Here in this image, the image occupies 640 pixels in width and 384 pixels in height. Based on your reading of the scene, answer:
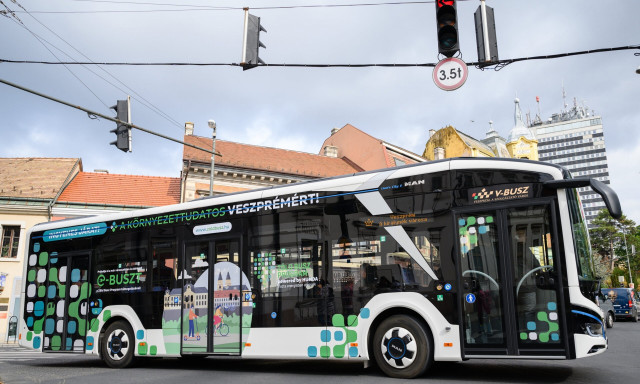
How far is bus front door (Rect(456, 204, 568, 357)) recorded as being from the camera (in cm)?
738

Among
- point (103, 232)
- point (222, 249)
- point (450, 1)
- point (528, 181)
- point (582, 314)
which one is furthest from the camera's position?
point (103, 232)

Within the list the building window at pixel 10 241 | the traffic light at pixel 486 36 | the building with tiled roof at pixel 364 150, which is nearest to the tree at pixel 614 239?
the building with tiled roof at pixel 364 150

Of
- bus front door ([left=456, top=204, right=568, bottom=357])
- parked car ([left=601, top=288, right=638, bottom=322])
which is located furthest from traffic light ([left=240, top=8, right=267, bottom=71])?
parked car ([left=601, top=288, right=638, bottom=322])

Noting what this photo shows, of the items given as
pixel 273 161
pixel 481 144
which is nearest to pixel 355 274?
pixel 273 161

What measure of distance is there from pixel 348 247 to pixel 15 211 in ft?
89.2

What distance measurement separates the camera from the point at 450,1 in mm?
8398

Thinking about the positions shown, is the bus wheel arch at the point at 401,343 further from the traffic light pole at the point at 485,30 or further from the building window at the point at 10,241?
the building window at the point at 10,241

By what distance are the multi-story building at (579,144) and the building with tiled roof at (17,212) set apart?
5832 inches

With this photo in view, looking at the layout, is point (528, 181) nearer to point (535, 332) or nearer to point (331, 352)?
point (535, 332)

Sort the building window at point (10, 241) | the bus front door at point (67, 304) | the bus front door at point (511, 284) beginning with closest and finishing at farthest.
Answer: the bus front door at point (511, 284) < the bus front door at point (67, 304) < the building window at point (10, 241)

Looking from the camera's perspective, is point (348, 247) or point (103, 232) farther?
point (103, 232)

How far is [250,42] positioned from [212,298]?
15.6 ft

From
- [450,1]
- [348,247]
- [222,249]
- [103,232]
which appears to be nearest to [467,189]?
[348,247]

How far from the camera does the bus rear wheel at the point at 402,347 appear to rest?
26.3 feet
